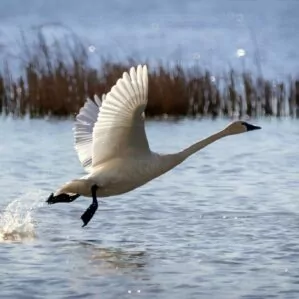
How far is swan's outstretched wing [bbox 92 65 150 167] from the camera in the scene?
344 inches

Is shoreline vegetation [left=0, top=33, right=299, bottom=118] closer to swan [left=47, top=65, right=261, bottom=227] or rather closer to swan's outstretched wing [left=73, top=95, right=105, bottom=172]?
swan's outstretched wing [left=73, top=95, right=105, bottom=172]

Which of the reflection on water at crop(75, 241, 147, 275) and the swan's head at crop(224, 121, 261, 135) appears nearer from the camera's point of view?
the reflection on water at crop(75, 241, 147, 275)

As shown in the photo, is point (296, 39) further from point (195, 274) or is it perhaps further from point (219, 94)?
point (195, 274)

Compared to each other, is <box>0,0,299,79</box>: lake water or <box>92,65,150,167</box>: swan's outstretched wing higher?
<box>92,65,150,167</box>: swan's outstretched wing

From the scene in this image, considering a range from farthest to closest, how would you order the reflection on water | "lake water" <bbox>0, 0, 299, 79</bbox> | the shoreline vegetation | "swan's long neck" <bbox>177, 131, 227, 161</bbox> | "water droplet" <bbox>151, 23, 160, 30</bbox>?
"water droplet" <bbox>151, 23, 160, 30</bbox> < "lake water" <bbox>0, 0, 299, 79</bbox> < the shoreline vegetation < "swan's long neck" <bbox>177, 131, 227, 161</bbox> < the reflection on water

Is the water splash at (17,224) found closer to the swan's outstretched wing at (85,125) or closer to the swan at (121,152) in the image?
the swan at (121,152)

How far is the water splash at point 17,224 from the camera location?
384 inches

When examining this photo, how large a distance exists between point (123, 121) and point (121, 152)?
12.3 inches

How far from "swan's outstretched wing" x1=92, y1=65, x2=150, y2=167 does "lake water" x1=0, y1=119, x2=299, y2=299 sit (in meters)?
0.68

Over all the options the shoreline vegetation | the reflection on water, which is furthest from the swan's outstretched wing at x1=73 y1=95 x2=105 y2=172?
the shoreline vegetation

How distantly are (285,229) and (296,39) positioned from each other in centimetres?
3907

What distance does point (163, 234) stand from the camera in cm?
998

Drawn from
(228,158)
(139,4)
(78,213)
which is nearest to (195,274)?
(78,213)

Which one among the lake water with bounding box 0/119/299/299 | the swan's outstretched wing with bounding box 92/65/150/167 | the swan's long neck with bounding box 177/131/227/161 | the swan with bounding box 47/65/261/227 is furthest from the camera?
the swan's long neck with bounding box 177/131/227/161
